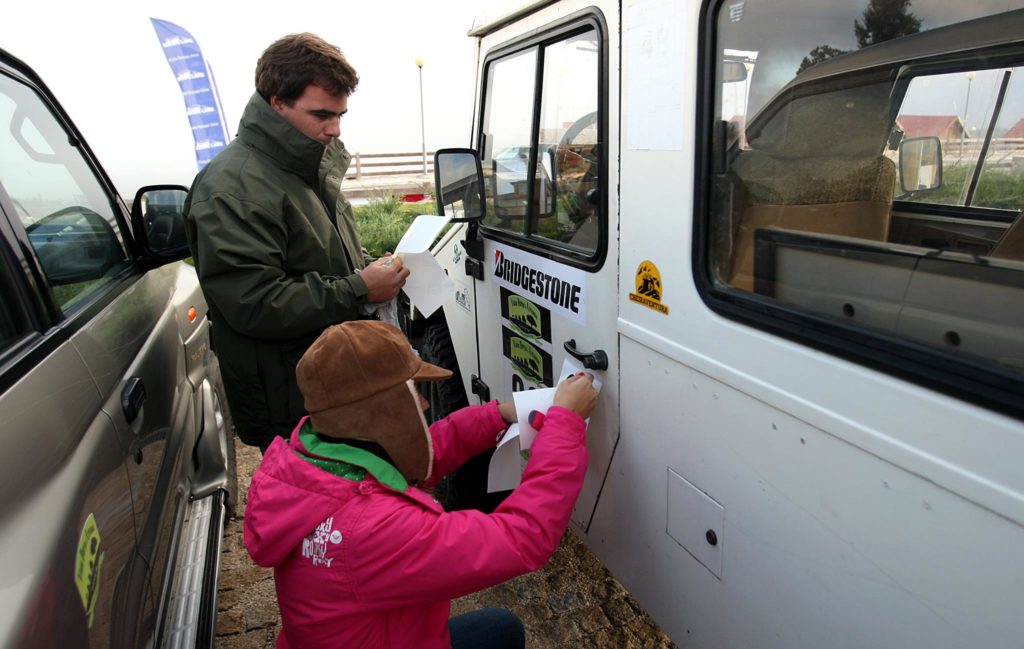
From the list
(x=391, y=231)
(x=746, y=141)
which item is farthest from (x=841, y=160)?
(x=391, y=231)

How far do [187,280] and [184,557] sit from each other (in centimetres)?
147

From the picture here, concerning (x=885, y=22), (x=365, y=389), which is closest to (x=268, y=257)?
(x=365, y=389)

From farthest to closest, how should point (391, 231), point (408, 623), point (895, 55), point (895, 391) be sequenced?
1. point (391, 231)
2. point (895, 55)
3. point (408, 623)
4. point (895, 391)

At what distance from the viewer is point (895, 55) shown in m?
1.52

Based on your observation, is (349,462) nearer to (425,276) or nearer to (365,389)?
(365,389)

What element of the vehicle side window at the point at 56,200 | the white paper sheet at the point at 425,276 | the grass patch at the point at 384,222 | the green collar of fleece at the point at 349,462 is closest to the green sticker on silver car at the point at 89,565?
the green collar of fleece at the point at 349,462

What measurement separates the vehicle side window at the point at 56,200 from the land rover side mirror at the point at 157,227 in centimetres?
11

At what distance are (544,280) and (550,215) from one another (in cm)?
24

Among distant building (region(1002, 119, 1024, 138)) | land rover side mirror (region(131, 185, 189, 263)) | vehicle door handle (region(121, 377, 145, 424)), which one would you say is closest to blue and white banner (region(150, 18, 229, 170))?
land rover side mirror (region(131, 185, 189, 263))

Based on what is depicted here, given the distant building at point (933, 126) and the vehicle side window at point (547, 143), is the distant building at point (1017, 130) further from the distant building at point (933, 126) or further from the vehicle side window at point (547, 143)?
the vehicle side window at point (547, 143)

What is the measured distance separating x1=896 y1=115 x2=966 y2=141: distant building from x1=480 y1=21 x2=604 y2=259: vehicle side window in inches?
30.1

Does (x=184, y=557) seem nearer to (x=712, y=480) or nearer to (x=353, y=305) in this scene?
(x=353, y=305)

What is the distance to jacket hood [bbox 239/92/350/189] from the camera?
6.75 feet

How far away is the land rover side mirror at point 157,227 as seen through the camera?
2445mm
